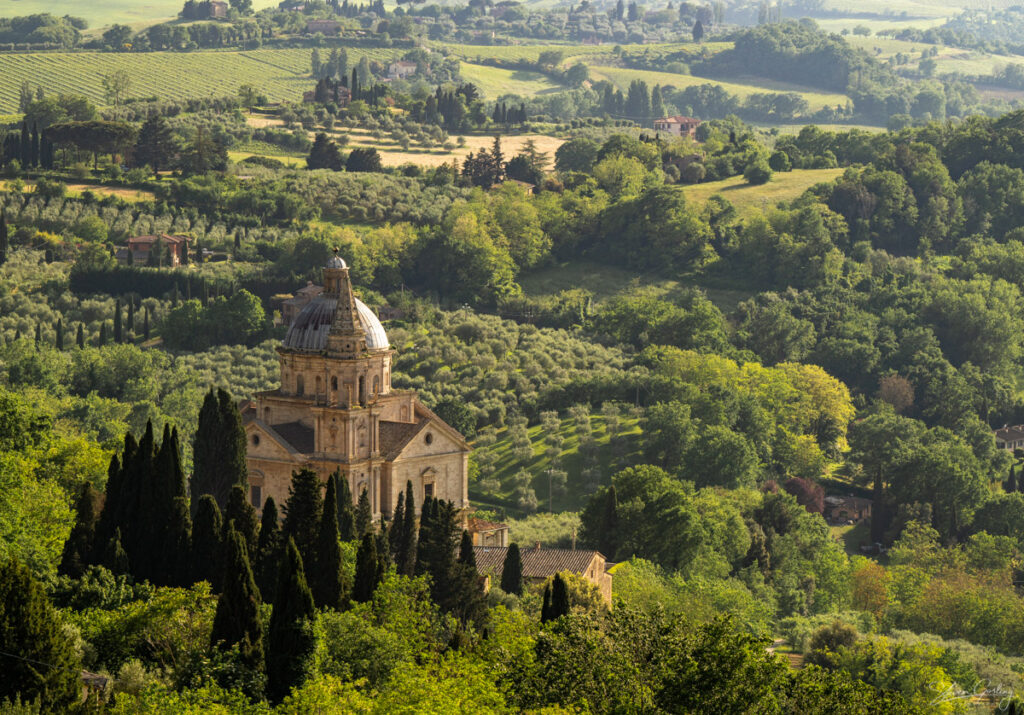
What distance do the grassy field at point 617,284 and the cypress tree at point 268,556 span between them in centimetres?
9741

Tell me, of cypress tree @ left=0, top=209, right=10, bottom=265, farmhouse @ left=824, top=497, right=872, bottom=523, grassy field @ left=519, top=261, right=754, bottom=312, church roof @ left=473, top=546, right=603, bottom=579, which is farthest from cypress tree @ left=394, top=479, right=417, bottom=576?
grassy field @ left=519, top=261, right=754, bottom=312

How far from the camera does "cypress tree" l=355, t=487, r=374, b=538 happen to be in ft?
302

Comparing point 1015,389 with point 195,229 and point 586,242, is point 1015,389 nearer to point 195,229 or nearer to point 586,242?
point 586,242

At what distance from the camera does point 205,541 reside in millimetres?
78000

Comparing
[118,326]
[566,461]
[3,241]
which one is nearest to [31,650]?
[566,461]

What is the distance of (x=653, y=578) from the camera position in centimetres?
10350

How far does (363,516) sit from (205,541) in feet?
51.0

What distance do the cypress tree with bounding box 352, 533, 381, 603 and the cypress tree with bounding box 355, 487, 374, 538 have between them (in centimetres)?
1468

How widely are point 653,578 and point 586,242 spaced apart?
285 feet

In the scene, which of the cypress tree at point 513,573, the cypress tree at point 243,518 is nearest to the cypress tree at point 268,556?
the cypress tree at point 243,518

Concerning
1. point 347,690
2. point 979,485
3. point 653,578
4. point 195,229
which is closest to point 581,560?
point 653,578

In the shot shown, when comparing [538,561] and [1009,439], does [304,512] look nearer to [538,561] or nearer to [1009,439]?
[538,561]

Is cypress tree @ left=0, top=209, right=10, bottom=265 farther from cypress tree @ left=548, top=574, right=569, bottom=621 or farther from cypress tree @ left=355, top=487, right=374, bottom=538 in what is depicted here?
cypress tree @ left=548, top=574, right=569, bottom=621

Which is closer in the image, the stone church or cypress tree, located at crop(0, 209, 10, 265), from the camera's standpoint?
the stone church
